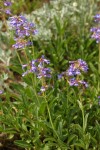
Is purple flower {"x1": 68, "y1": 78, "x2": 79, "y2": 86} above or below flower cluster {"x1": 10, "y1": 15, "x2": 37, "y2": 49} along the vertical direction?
below

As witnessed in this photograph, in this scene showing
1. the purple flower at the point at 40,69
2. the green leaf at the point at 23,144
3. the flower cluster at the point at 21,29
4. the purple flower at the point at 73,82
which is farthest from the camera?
the green leaf at the point at 23,144

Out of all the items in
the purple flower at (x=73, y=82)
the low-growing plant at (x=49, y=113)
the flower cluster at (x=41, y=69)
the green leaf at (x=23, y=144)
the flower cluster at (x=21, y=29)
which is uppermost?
the flower cluster at (x=21, y=29)

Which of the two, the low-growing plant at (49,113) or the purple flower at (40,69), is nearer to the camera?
the purple flower at (40,69)

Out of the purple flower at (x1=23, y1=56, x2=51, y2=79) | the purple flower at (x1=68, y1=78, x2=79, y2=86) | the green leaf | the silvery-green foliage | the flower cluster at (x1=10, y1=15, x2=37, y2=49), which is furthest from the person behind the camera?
the silvery-green foliage

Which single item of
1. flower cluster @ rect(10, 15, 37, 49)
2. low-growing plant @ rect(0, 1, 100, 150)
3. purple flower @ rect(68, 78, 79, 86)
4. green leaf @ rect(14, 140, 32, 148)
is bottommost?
green leaf @ rect(14, 140, 32, 148)

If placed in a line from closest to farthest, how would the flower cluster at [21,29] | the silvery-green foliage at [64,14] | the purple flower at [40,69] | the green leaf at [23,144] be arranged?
the purple flower at [40,69], the flower cluster at [21,29], the green leaf at [23,144], the silvery-green foliage at [64,14]

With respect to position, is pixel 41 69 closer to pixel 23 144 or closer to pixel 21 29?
pixel 21 29

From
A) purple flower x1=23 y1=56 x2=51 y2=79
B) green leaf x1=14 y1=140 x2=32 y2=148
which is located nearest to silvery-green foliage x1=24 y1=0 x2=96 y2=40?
green leaf x1=14 y1=140 x2=32 y2=148

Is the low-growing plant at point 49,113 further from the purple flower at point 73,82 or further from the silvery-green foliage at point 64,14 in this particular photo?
the silvery-green foliage at point 64,14

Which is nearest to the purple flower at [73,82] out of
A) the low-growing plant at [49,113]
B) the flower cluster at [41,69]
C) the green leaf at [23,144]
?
the low-growing plant at [49,113]

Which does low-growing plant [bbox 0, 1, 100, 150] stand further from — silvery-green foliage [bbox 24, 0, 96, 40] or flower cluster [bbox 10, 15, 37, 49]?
silvery-green foliage [bbox 24, 0, 96, 40]
